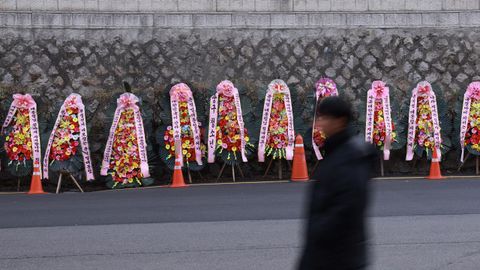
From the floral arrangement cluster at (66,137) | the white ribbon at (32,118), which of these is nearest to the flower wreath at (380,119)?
the floral arrangement cluster at (66,137)

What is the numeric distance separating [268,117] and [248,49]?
230cm

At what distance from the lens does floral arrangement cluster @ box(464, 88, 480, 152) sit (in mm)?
15896

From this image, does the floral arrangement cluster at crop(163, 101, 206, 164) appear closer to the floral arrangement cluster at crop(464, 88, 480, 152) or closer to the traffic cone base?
the traffic cone base

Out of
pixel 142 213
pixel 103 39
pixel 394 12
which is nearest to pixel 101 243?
pixel 142 213

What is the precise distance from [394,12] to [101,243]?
10.8 meters

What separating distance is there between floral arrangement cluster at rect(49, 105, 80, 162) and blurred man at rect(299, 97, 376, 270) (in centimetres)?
1094

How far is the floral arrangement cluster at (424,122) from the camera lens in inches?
630

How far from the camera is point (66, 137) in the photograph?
48.3 feet

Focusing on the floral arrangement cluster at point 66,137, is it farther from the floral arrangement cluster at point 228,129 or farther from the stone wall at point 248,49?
the floral arrangement cluster at point 228,129

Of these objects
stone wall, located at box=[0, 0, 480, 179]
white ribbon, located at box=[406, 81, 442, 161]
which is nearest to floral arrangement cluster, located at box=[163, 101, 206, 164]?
stone wall, located at box=[0, 0, 480, 179]

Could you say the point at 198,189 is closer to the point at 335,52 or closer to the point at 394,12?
the point at 335,52

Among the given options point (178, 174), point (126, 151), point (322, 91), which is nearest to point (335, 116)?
point (178, 174)

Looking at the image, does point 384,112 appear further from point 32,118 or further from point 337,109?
point 337,109

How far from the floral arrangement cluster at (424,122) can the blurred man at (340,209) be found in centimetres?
1197
